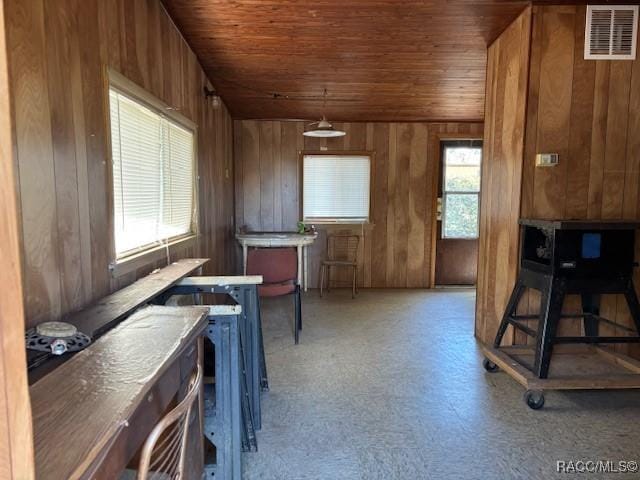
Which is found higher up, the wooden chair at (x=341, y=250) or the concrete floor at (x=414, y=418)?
the wooden chair at (x=341, y=250)

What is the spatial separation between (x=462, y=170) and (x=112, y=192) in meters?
4.87

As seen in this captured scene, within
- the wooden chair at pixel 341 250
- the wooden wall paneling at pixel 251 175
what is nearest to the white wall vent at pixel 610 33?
the wooden chair at pixel 341 250

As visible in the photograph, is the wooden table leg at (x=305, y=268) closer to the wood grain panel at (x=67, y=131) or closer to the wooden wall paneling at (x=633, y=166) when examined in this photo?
the wood grain panel at (x=67, y=131)

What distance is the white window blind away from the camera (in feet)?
6.72

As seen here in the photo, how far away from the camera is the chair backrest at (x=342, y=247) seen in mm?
5629

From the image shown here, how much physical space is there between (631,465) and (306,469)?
1.48m

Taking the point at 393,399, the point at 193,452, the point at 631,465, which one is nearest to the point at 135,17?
the point at 193,452

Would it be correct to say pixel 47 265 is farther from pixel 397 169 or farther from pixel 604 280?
pixel 397 169

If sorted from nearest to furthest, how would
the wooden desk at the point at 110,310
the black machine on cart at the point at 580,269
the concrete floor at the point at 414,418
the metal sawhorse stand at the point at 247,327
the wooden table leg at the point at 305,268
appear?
the wooden desk at the point at 110,310, the concrete floor at the point at 414,418, the metal sawhorse stand at the point at 247,327, the black machine on cart at the point at 580,269, the wooden table leg at the point at 305,268

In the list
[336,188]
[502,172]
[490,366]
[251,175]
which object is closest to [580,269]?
[490,366]

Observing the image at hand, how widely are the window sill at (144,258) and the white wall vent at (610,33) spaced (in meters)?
3.15

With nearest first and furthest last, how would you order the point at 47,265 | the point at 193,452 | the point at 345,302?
the point at 193,452
the point at 47,265
the point at 345,302

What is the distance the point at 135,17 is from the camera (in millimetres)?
2186

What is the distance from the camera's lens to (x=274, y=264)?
3496 mm
